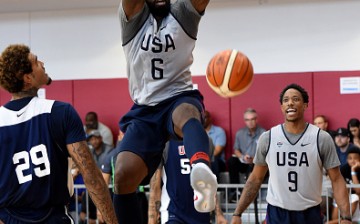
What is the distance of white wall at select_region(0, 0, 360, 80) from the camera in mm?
13047

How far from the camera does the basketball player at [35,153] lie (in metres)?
4.00

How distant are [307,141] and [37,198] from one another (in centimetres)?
324

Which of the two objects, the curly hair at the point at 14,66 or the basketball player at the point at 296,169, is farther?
the basketball player at the point at 296,169

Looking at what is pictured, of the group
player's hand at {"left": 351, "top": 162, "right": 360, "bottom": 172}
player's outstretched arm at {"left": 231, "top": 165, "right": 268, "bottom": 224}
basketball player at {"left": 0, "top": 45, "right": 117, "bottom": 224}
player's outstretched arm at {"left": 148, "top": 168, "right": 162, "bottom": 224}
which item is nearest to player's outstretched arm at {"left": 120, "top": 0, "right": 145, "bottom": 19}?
basketball player at {"left": 0, "top": 45, "right": 117, "bottom": 224}

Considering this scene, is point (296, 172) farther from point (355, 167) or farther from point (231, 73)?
point (355, 167)

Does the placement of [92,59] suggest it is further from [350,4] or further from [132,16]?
[132,16]

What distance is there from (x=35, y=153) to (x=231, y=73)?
3.97m

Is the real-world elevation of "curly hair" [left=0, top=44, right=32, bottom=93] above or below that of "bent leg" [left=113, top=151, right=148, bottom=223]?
above

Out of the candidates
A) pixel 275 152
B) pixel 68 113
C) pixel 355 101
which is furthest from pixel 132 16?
pixel 355 101

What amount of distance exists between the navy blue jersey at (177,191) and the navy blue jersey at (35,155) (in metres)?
2.95

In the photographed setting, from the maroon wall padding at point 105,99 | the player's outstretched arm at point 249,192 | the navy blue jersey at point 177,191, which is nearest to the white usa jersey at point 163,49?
the player's outstretched arm at point 249,192

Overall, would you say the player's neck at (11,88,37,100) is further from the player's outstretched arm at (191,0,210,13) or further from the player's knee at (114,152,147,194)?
the player's outstretched arm at (191,0,210,13)

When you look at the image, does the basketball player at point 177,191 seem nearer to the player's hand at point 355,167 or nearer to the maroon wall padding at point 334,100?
the player's hand at point 355,167

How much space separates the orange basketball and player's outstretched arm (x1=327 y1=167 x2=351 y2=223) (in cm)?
163
